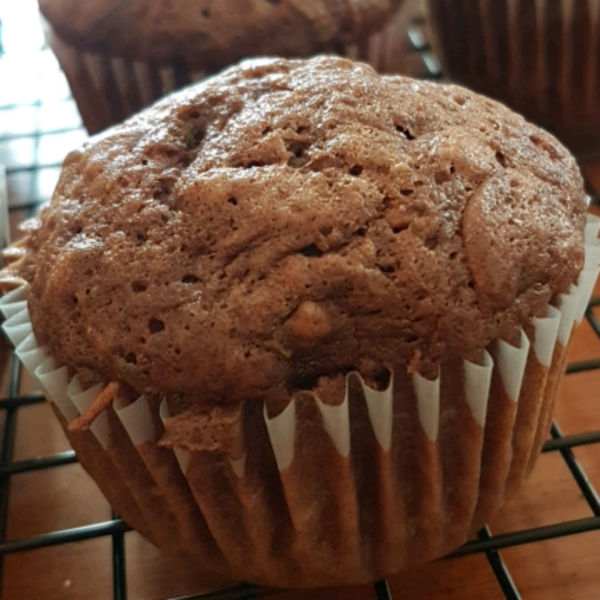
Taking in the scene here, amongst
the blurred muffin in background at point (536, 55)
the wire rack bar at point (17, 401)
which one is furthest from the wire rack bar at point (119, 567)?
the blurred muffin in background at point (536, 55)

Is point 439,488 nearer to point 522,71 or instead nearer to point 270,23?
point 270,23

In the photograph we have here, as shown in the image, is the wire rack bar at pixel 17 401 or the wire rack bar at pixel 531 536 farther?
the wire rack bar at pixel 17 401

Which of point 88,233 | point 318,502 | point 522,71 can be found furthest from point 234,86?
point 522,71

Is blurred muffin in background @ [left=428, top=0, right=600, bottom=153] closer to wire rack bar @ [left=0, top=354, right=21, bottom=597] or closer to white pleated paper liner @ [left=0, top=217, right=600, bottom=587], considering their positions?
white pleated paper liner @ [left=0, top=217, right=600, bottom=587]

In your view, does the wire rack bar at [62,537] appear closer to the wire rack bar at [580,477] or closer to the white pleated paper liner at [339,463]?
the white pleated paper liner at [339,463]

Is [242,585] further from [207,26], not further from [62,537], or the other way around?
[207,26]

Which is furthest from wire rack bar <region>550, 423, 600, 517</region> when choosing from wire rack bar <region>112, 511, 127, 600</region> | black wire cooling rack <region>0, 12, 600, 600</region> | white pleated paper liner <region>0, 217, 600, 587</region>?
wire rack bar <region>112, 511, 127, 600</region>
